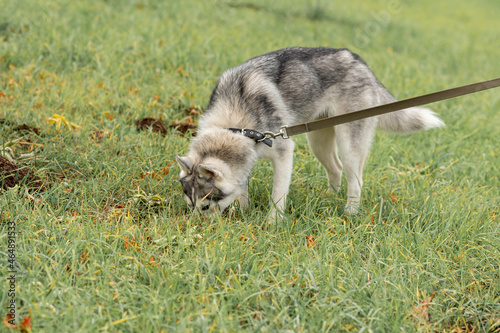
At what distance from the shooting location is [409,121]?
4.41 meters

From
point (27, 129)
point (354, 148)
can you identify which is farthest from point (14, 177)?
point (354, 148)

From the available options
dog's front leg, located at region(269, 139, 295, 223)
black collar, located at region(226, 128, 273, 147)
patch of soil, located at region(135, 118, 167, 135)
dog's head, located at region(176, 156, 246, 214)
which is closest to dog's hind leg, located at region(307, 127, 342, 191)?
dog's front leg, located at region(269, 139, 295, 223)

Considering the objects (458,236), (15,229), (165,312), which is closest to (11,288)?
(15,229)

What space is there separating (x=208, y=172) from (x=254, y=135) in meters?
0.55

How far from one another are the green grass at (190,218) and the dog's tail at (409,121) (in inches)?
23.2

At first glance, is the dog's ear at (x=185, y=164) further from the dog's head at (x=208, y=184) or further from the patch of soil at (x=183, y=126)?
the patch of soil at (x=183, y=126)

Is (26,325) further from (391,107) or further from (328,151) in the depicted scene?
(328,151)

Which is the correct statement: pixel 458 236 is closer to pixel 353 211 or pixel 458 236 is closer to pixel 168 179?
pixel 353 211

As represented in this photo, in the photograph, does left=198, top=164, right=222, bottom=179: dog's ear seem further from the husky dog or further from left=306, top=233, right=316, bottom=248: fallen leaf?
left=306, top=233, right=316, bottom=248: fallen leaf

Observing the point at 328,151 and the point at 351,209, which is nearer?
the point at 351,209

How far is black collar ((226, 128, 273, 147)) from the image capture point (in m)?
3.68

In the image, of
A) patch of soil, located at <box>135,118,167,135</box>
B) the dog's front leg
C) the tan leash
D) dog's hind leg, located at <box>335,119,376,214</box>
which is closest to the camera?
the tan leash

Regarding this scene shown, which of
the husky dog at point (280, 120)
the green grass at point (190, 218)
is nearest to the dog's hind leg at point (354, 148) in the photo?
the husky dog at point (280, 120)

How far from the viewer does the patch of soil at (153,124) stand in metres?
5.08
